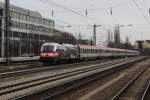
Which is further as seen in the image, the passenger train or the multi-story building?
the multi-story building

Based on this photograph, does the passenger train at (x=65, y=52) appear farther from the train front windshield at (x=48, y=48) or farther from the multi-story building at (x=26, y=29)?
the multi-story building at (x=26, y=29)

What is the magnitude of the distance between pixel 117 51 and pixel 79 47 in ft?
135

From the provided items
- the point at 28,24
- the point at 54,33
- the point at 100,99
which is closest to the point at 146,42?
the point at 54,33

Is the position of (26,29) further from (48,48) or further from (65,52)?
(48,48)

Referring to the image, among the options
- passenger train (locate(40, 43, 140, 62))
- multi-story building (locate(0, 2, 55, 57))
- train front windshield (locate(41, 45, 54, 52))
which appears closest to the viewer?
passenger train (locate(40, 43, 140, 62))

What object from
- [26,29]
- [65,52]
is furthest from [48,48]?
[26,29]

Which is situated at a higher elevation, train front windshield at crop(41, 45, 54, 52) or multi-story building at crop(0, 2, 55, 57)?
multi-story building at crop(0, 2, 55, 57)

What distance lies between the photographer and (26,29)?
116 m

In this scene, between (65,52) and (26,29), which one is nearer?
(65,52)

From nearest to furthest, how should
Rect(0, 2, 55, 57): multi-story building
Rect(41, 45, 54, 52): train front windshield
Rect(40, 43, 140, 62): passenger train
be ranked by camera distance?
Rect(40, 43, 140, 62): passenger train
Rect(41, 45, 54, 52): train front windshield
Rect(0, 2, 55, 57): multi-story building

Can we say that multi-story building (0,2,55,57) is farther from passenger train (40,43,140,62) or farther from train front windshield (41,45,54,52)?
train front windshield (41,45,54,52)

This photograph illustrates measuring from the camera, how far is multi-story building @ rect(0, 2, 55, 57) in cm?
9456

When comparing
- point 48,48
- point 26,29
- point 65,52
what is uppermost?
point 26,29

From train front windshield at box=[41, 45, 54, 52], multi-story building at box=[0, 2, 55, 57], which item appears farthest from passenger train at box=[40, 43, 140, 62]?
multi-story building at box=[0, 2, 55, 57]
